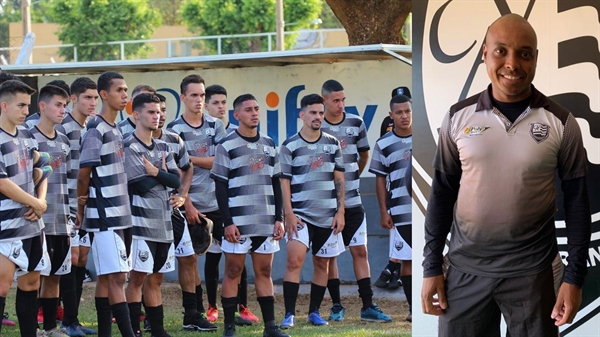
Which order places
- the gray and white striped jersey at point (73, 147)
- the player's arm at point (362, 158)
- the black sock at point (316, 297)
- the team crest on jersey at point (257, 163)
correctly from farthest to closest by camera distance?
1. the player's arm at point (362, 158)
2. the black sock at point (316, 297)
3. the gray and white striped jersey at point (73, 147)
4. the team crest on jersey at point (257, 163)

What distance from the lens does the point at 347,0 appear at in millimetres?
13945

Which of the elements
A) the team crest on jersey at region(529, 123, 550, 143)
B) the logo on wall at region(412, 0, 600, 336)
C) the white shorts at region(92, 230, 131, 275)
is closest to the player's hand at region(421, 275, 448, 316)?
the team crest on jersey at region(529, 123, 550, 143)

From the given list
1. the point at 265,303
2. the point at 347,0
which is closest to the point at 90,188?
the point at 265,303

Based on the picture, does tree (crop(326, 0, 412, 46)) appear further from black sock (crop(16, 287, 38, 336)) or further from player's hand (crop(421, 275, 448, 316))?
player's hand (crop(421, 275, 448, 316))

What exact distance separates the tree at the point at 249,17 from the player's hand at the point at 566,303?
147ft

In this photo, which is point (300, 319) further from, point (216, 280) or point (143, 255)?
point (143, 255)

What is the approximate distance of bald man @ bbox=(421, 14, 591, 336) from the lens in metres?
4.34

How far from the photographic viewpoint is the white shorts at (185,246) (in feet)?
29.4

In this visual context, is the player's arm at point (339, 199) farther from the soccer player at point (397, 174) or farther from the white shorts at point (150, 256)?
the white shorts at point (150, 256)

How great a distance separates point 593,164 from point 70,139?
204 inches

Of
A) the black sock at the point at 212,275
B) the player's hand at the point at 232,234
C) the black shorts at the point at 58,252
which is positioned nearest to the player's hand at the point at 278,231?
the player's hand at the point at 232,234

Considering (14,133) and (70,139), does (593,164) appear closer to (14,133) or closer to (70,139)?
(14,133)

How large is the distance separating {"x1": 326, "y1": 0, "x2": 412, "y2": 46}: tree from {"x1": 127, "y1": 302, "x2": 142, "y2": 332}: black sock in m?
6.71

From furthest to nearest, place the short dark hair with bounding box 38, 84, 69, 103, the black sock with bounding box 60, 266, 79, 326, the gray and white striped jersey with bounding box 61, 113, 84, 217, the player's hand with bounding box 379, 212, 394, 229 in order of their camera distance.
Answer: the player's hand with bounding box 379, 212, 394, 229
the gray and white striped jersey with bounding box 61, 113, 84, 217
the black sock with bounding box 60, 266, 79, 326
the short dark hair with bounding box 38, 84, 69, 103
